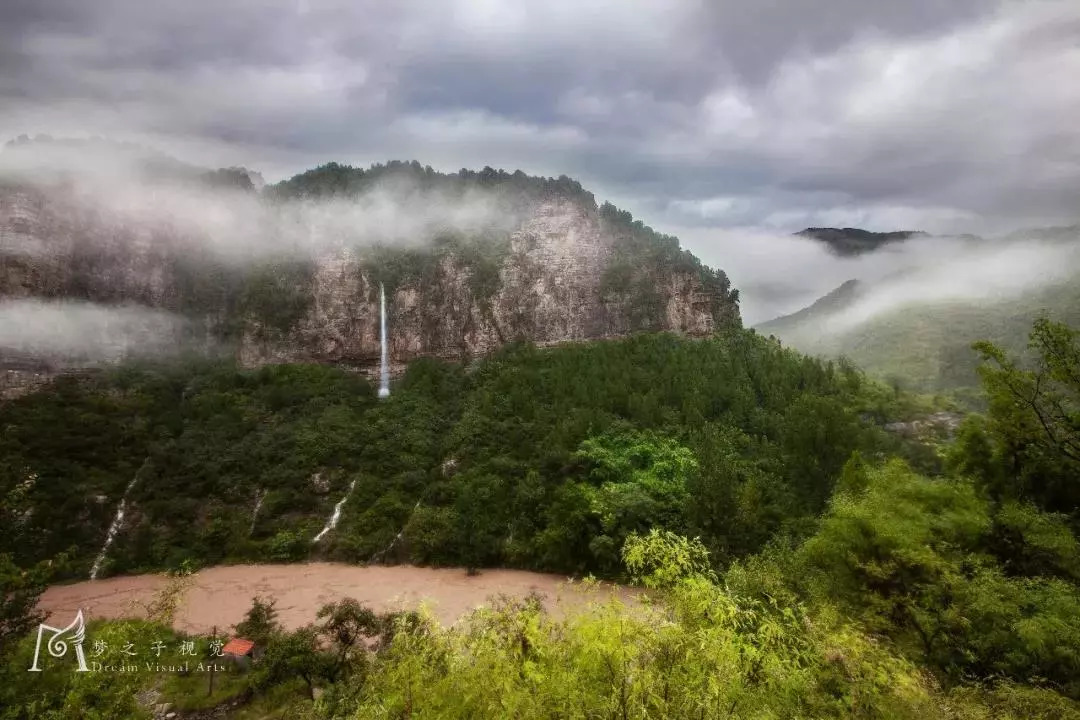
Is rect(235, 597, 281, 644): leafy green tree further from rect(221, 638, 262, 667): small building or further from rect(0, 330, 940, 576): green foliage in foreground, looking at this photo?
rect(0, 330, 940, 576): green foliage in foreground

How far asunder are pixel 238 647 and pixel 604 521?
22553 millimetres

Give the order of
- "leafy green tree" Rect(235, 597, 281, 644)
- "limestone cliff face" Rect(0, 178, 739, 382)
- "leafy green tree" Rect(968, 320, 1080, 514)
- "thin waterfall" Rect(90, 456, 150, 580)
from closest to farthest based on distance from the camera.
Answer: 1. "leafy green tree" Rect(968, 320, 1080, 514)
2. "leafy green tree" Rect(235, 597, 281, 644)
3. "thin waterfall" Rect(90, 456, 150, 580)
4. "limestone cliff face" Rect(0, 178, 739, 382)

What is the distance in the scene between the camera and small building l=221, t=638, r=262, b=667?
2705cm

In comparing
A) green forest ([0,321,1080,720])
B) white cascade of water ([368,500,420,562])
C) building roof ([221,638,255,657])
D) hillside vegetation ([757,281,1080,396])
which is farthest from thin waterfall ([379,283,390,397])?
hillside vegetation ([757,281,1080,396])

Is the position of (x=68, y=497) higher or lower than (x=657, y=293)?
lower

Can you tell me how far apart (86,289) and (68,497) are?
123 ft

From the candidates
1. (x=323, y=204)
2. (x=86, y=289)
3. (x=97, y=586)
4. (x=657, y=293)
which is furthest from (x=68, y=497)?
(x=657, y=293)

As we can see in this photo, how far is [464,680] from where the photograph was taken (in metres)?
8.69

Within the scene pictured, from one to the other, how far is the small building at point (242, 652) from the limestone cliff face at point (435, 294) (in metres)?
55.2

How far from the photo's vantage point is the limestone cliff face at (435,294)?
262 feet

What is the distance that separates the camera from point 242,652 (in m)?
27.0

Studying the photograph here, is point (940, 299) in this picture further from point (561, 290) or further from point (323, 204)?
point (323, 204)

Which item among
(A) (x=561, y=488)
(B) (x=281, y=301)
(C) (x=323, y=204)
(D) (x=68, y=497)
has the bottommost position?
(D) (x=68, y=497)

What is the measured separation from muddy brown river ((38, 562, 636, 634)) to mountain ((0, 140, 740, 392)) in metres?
40.8
